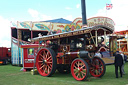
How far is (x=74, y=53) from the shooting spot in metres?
7.29

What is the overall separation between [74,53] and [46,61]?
1654 millimetres

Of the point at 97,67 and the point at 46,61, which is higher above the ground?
the point at 46,61

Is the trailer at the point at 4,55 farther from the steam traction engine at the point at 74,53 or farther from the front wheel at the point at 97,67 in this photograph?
the front wheel at the point at 97,67

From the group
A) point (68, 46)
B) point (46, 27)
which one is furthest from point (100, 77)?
point (46, 27)

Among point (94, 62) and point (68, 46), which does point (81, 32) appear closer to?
point (68, 46)

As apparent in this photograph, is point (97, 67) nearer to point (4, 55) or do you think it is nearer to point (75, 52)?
point (75, 52)

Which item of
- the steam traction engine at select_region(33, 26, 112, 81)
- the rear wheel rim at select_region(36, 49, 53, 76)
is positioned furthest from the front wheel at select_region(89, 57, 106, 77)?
the rear wheel rim at select_region(36, 49, 53, 76)

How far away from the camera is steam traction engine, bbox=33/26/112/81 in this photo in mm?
6766

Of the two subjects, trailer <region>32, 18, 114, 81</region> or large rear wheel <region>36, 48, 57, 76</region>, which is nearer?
trailer <region>32, 18, 114, 81</region>

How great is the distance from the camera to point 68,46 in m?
7.84

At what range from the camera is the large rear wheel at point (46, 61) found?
7566 millimetres

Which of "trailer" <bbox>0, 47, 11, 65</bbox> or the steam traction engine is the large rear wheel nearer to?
the steam traction engine

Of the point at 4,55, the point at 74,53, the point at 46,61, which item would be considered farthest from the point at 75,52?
the point at 4,55

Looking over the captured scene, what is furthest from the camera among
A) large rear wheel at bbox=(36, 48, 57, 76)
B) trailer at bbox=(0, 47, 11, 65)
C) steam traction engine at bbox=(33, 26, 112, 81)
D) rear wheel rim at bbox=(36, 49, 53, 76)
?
trailer at bbox=(0, 47, 11, 65)
